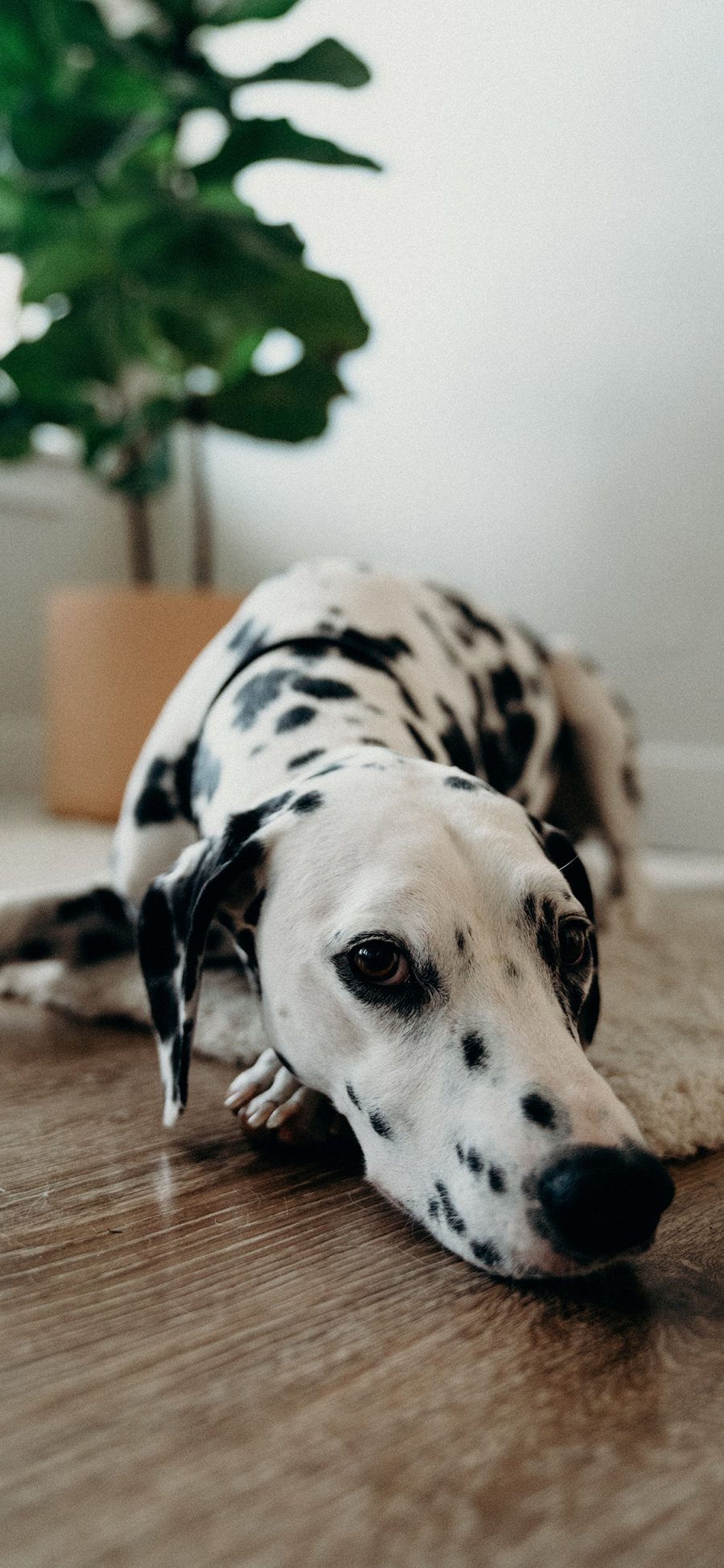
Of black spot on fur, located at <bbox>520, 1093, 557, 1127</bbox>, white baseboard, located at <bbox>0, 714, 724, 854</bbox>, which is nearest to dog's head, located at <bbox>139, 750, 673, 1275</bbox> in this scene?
black spot on fur, located at <bbox>520, 1093, 557, 1127</bbox>

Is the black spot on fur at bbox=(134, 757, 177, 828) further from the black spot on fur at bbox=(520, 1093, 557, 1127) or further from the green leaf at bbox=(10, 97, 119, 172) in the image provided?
the green leaf at bbox=(10, 97, 119, 172)

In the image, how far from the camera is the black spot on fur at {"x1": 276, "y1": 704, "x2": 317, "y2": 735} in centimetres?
142

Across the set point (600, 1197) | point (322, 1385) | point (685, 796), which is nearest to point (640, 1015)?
point (600, 1197)

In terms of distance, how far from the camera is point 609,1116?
2.92 feet

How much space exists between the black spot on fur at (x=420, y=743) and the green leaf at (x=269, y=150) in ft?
6.60

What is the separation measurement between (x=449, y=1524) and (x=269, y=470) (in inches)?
171

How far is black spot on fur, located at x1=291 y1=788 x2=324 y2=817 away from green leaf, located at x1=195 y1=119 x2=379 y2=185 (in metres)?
2.34

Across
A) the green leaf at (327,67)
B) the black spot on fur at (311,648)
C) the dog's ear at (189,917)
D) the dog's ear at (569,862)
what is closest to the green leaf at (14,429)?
the green leaf at (327,67)

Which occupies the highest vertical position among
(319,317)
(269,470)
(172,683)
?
(319,317)

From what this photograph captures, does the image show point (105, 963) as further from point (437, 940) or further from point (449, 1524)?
point (449, 1524)

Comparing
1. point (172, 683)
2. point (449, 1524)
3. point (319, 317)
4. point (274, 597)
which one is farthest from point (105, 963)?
point (319, 317)

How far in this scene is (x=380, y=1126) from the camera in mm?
1009

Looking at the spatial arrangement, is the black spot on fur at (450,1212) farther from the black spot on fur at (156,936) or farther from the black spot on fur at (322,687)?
the black spot on fur at (322,687)

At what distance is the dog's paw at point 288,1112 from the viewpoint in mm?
1215
